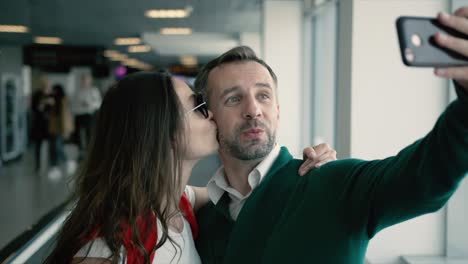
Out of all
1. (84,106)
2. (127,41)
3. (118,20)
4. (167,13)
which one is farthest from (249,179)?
(127,41)

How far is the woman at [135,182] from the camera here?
177 cm

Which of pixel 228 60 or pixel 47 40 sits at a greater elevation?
pixel 47 40

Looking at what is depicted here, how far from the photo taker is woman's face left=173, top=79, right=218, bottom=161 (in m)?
2.11

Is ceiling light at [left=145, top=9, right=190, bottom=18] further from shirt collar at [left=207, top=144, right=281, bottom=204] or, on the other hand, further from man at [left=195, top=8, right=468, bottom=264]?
shirt collar at [left=207, top=144, right=281, bottom=204]

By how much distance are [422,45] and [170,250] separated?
4.49 ft

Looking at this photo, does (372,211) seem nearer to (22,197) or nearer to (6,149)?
(22,197)

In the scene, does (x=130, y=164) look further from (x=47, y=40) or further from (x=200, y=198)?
(x=47, y=40)

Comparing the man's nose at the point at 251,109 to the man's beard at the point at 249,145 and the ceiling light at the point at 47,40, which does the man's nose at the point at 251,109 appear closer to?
the man's beard at the point at 249,145

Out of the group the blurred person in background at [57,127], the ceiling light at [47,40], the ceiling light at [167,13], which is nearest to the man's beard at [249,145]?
the ceiling light at [167,13]

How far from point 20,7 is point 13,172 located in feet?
10.1

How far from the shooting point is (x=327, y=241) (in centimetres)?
157

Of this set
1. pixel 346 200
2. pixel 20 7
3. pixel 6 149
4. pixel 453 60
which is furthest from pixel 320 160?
pixel 20 7

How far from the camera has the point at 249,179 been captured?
6.62ft

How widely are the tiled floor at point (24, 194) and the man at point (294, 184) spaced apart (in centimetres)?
358
